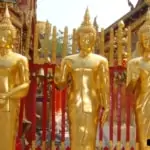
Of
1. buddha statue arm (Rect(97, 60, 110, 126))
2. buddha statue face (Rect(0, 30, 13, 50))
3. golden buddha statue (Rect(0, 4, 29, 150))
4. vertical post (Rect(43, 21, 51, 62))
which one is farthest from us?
vertical post (Rect(43, 21, 51, 62))

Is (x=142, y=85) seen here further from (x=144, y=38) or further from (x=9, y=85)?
(x=9, y=85)

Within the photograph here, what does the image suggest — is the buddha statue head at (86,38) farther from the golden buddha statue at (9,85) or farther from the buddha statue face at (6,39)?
the buddha statue face at (6,39)

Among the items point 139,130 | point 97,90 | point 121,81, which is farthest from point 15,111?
point 121,81

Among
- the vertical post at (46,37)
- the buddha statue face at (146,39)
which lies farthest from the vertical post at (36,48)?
the buddha statue face at (146,39)

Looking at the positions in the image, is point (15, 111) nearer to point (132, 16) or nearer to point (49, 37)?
point (49, 37)

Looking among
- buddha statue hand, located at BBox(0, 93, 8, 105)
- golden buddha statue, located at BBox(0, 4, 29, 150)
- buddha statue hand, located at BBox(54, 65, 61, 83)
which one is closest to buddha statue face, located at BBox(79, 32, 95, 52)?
buddha statue hand, located at BBox(54, 65, 61, 83)

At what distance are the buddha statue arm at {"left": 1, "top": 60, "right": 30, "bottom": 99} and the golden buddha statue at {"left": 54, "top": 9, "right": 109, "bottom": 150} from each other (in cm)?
42

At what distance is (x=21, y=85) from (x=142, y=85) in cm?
155

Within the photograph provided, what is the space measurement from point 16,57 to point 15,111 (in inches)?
27.6

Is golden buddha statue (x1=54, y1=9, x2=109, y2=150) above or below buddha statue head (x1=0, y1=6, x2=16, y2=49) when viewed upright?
below

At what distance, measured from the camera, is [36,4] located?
1428cm

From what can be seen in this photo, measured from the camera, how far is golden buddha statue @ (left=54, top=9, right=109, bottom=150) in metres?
5.82

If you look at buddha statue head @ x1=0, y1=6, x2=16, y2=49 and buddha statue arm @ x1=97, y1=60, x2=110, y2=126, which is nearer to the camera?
buddha statue arm @ x1=97, y1=60, x2=110, y2=126

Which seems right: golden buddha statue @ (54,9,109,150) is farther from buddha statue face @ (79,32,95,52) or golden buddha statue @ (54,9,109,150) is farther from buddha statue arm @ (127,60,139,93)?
buddha statue arm @ (127,60,139,93)
